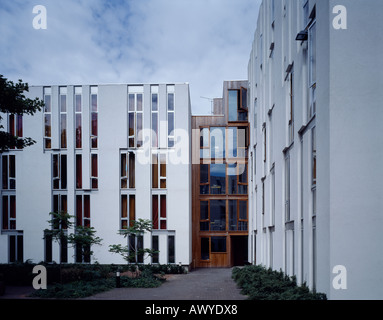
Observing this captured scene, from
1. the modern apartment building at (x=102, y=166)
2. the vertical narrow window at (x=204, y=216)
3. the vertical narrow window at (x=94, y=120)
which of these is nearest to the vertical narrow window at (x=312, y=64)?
the modern apartment building at (x=102, y=166)

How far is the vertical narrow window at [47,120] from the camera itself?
80.3ft

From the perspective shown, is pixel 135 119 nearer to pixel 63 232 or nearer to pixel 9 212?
pixel 63 232

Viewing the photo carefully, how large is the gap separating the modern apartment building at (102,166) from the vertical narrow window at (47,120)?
64mm

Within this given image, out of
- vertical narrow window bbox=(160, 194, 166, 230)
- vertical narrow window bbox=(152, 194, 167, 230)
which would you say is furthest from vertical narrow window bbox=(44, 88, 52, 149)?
vertical narrow window bbox=(160, 194, 166, 230)

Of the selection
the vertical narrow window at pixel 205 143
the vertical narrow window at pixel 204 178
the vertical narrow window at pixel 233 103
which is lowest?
the vertical narrow window at pixel 204 178

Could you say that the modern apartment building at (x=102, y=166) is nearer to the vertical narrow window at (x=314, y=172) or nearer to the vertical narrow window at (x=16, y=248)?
the vertical narrow window at (x=16, y=248)

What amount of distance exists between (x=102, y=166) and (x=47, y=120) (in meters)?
4.70

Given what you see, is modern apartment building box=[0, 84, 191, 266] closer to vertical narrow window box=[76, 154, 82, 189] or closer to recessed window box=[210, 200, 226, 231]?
vertical narrow window box=[76, 154, 82, 189]

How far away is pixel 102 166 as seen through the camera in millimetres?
24391

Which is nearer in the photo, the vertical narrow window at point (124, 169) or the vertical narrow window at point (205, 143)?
the vertical narrow window at point (124, 169)

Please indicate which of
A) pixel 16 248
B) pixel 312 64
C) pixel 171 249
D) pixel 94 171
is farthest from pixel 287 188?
pixel 16 248

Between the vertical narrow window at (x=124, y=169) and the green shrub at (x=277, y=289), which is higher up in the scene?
the vertical narrow window at (x=124, y=169)

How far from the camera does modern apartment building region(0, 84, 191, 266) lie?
24.2 m
